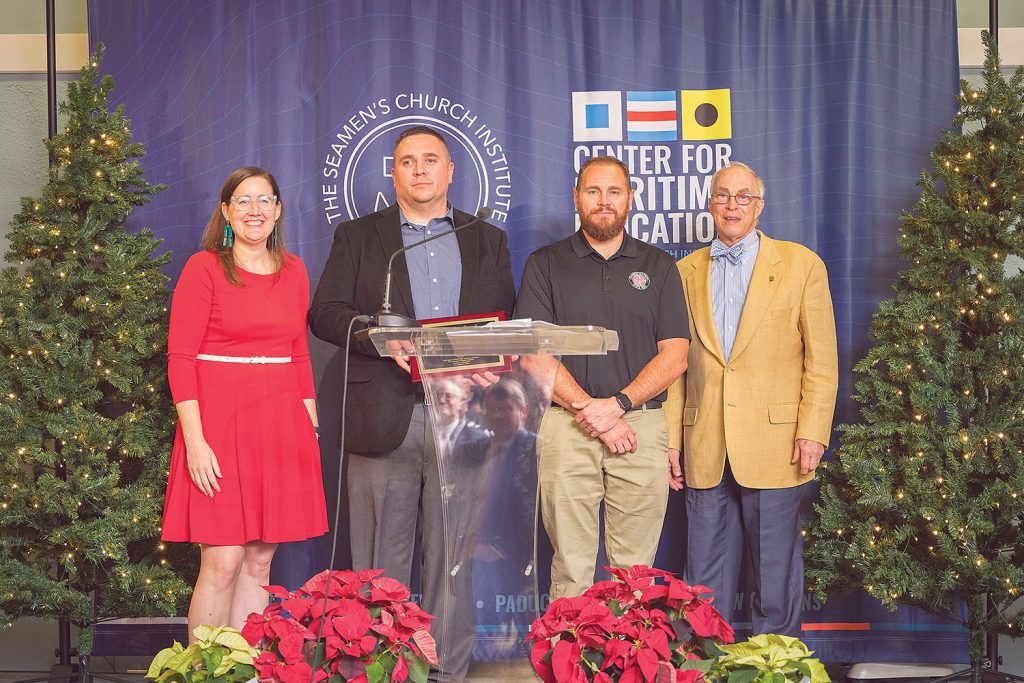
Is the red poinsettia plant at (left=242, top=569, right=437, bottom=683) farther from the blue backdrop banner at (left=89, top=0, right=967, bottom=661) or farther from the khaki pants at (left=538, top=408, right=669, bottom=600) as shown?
the blue backdrop banner at (left=89, top=0, right=967, bottom=661)

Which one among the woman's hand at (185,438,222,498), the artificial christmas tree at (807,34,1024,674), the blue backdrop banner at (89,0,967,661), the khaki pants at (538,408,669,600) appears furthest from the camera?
the blue backdrop banner at (89,0,967,661)

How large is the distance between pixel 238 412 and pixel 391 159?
4.75ft

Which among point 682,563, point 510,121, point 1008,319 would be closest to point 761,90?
point 510,121

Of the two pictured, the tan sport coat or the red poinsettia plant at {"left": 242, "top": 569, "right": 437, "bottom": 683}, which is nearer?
the red poinsettia plant at {"left": 242, "top": 569, "right": 437, "bottom": 683}

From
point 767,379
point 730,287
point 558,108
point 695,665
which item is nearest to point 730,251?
point 730,287

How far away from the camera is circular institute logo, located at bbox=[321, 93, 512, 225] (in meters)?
4.17

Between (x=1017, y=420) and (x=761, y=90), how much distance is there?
170cm

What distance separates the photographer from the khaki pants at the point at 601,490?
3357 millimetres

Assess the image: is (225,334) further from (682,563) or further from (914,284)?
(914,284)

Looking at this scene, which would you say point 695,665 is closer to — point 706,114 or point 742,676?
point 742,676

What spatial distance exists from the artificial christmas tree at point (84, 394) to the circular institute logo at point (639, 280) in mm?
1760

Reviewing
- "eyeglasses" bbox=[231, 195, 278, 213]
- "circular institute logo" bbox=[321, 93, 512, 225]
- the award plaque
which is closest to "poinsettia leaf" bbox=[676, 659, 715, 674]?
the award plaque

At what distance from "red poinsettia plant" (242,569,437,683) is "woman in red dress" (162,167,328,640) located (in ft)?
2.97

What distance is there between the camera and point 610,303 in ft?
11.5
